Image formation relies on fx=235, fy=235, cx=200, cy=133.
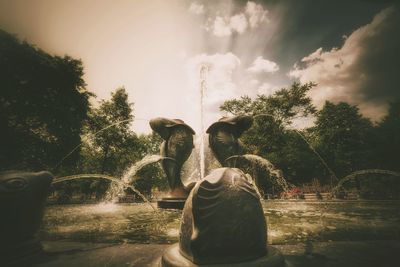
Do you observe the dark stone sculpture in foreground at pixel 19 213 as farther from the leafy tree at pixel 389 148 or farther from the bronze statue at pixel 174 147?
the leafy tree at pixel 389 148

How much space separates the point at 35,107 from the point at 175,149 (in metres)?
20.1

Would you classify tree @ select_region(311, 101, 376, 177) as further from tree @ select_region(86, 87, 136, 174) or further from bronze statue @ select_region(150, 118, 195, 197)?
bronze statue @ select_region(150, 118, 195, 197)

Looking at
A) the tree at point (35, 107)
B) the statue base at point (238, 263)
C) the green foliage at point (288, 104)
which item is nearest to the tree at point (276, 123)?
the green foliage at point (288, 104)

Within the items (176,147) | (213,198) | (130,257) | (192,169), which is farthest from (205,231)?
(192,169)

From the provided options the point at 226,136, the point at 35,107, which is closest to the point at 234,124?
the point at 226,136

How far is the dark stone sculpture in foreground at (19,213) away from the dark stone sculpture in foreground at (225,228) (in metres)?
2.35

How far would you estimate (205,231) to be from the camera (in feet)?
8.27

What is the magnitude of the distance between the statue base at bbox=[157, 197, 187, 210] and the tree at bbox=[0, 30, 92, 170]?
16550 millimetres

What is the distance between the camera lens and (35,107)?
22.0 m

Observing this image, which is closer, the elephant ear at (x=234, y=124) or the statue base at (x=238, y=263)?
the statue base at (x=238, y=263)

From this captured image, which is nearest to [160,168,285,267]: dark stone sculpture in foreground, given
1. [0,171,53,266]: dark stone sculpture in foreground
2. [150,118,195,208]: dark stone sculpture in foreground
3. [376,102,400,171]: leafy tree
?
[0,171,53,266]: dark stone sculpture in foreground

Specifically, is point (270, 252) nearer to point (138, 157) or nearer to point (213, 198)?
point (213, 198)

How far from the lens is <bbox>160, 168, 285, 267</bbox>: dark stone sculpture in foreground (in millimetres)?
2506

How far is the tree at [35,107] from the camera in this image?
782 inches
